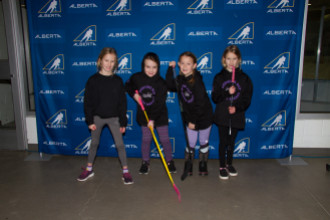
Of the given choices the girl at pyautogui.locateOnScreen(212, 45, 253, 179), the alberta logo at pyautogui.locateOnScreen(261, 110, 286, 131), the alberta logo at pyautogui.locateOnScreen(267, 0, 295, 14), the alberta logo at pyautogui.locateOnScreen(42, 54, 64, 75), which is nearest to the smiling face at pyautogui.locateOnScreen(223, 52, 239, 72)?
the girl at pyautogui.locateOnScreen(212, 45, 253, 179)

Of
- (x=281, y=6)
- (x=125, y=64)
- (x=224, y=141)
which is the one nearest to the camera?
(x=224, y=141)

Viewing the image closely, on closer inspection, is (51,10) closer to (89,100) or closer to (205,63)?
(89,100)

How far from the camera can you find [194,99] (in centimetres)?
305

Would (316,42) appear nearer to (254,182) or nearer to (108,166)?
(254,182)

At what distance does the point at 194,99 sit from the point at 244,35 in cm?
112

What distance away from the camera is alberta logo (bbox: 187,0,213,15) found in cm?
335

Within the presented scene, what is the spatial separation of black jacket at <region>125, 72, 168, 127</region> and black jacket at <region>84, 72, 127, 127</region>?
0.22m

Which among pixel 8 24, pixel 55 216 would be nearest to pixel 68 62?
pixel 8 24

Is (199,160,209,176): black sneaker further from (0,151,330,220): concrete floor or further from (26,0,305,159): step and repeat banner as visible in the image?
(26,0,305,159): step and repeat banner

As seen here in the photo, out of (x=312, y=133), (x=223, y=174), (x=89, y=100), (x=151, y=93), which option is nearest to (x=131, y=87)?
(x=151, y=93)

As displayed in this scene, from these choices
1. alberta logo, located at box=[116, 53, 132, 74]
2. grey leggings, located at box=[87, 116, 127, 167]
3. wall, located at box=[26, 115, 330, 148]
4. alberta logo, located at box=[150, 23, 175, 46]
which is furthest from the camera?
wall, located at box=[26, 115, 330, 148]

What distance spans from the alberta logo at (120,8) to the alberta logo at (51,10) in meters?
0.68

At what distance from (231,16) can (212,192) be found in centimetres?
214

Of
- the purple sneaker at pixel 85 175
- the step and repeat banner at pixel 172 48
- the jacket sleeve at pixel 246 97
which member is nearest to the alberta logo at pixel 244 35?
the step and repeat banner at pixel 172 48
